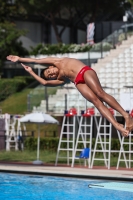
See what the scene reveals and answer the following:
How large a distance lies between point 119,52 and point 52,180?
17.3 metres

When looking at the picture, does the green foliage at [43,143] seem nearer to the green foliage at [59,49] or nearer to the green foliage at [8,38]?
the green foliage at [59,49]

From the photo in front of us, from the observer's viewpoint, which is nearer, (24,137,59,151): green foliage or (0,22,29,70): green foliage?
(24,137,59,151): green foliage

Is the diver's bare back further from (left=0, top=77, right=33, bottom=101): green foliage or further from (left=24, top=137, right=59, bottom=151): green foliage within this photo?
(left=0, top=77, right=33, bottom=101): green foliage

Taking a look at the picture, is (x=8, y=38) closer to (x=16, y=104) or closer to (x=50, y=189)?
(x=16, y=104)

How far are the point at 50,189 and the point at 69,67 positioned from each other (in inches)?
171

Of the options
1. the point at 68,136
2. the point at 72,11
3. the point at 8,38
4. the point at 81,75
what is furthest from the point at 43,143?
the point at 72,11

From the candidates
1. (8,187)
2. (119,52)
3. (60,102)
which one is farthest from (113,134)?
(8,187)

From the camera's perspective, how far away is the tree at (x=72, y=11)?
4541cm

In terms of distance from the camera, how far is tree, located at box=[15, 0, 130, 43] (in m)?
45.4

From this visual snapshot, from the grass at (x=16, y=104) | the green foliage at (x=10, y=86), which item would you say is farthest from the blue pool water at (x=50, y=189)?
the green foliage at (x=10, y=86)

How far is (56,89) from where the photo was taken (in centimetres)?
2983

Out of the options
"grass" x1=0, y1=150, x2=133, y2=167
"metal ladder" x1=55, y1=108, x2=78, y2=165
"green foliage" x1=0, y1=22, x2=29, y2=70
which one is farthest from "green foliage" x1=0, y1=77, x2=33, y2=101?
"metal ladder" x1=55, y1=108, x2=78, y2=165

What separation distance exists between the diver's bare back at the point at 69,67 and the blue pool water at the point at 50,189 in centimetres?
307

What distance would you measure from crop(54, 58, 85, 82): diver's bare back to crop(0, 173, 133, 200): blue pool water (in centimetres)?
307
